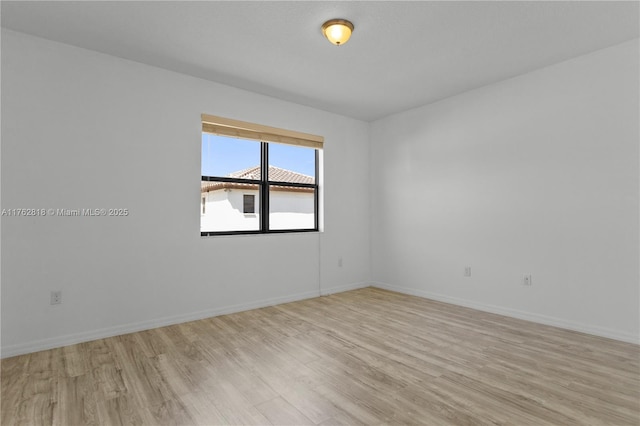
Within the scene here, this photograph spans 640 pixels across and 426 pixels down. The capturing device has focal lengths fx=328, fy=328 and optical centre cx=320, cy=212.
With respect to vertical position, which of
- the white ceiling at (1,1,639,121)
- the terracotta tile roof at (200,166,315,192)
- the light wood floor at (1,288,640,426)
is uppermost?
the white ceiling at (1,1,639,121)

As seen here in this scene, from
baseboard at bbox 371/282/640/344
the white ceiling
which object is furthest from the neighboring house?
baseboard at bbox 371/282/640/344

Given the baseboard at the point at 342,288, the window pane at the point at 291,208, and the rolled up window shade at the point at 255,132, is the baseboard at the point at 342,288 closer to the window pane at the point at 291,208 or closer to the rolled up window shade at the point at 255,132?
the window pane at the point at 291,208

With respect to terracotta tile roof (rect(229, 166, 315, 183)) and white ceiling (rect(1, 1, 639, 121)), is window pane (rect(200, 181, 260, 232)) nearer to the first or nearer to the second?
terracotta tile roof (rect(229, 166, 315, 183))

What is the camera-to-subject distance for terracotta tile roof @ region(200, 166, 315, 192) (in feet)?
12.6

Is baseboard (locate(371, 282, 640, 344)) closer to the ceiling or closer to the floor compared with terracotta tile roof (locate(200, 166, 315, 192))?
closer to the floor

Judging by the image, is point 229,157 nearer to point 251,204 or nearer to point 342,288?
point 251,204

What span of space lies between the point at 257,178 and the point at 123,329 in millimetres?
2160

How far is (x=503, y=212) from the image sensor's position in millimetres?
3695

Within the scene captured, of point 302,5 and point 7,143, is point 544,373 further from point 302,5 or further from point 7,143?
point 7,143

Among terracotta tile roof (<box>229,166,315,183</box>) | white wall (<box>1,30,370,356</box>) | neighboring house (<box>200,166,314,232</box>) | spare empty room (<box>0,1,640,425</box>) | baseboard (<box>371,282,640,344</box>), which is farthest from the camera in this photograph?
terracotta tile roof (<box>229,166,315,183</box>)

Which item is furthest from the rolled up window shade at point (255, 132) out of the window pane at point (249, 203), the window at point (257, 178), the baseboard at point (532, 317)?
the baseboard at point (532, 317)

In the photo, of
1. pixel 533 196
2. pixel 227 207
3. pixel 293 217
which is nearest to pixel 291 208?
pixel 293 217

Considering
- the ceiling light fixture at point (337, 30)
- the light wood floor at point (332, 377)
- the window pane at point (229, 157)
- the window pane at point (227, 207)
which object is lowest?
the light wood floor at point (332, 377)

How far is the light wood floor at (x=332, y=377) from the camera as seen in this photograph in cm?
181
